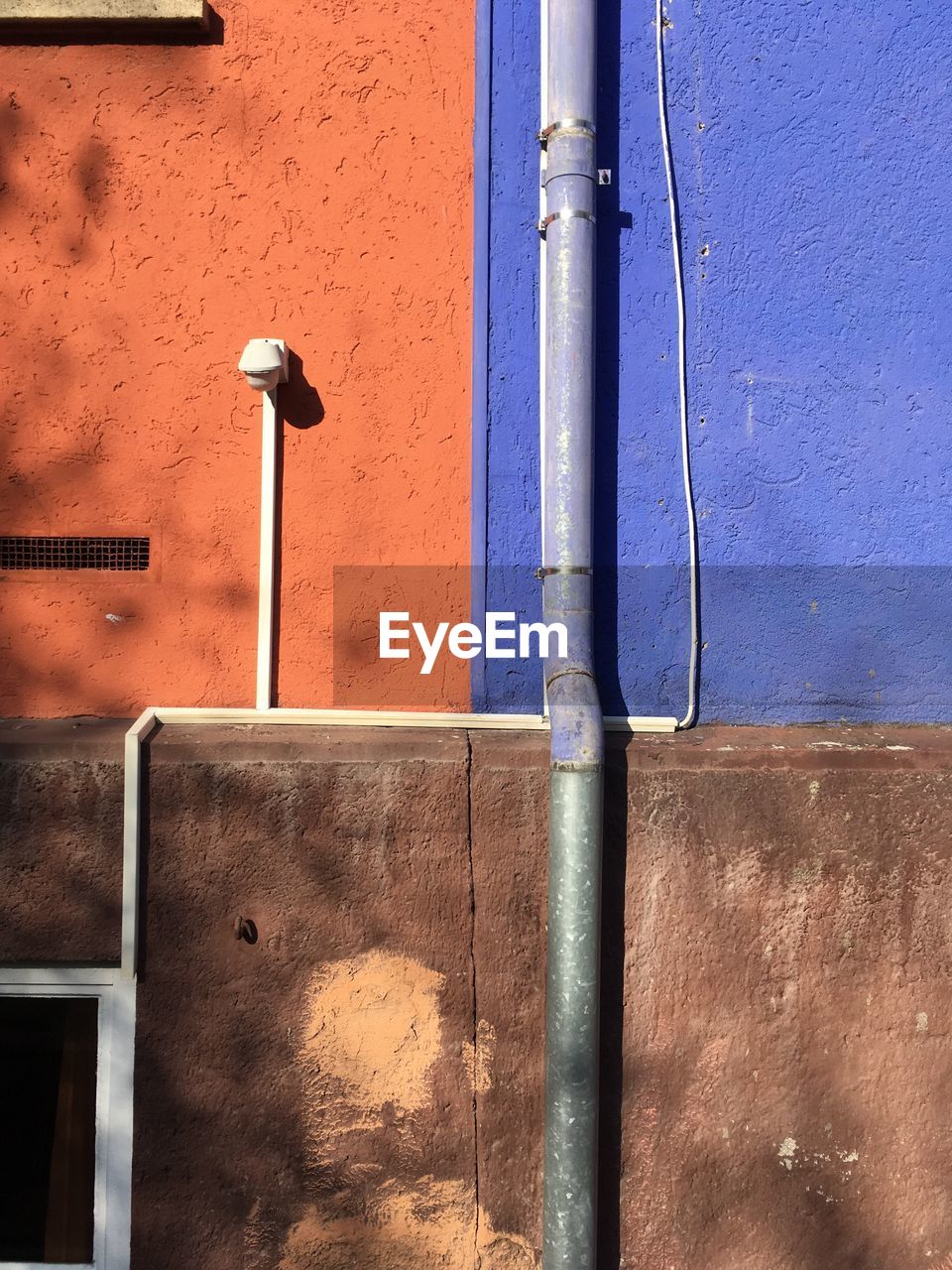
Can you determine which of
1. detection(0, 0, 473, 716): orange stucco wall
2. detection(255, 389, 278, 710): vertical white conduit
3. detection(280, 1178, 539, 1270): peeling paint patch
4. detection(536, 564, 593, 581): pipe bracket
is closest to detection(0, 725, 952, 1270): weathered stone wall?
detection(280, 1178, 539, 1270): peeling paint patch

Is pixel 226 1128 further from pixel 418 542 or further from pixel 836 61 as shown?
pixel 836 61

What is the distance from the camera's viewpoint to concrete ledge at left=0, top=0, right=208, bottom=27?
9.82 ft

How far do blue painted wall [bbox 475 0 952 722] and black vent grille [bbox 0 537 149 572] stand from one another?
46.5 inches

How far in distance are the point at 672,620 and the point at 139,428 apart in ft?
5.88

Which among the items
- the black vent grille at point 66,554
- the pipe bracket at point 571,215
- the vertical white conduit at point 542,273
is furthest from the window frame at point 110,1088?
the pipe bracket at point 571,215

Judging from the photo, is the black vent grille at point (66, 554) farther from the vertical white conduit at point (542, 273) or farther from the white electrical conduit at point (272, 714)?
the vertical white conduit at point (542, 273)

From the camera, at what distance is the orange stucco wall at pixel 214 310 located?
3.09 metres

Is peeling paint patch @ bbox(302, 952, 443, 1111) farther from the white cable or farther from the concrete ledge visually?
the concrete ledge

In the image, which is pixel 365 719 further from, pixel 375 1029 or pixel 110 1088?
pixel 110 1088

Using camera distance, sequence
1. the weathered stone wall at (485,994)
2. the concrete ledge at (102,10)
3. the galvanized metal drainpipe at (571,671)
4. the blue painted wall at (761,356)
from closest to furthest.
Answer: the galvanized metal drainpipe at (571,671), the weathered stone wall at (485,994), the concrete ledge at (102,10), the blue painted wall at (761,356)

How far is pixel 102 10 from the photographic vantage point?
9.84ft

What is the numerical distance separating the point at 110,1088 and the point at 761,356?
3.00 meters

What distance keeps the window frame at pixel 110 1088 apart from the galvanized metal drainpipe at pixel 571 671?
4.05ft

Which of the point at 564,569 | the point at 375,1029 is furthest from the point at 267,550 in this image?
the point at 375,1029
